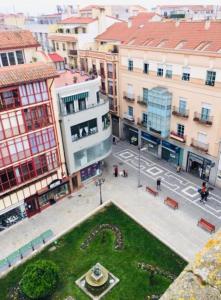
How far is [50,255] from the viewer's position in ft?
83.8

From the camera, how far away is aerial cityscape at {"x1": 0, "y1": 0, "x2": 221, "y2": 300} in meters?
23.6

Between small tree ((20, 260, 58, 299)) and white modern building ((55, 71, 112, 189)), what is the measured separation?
42.4ft

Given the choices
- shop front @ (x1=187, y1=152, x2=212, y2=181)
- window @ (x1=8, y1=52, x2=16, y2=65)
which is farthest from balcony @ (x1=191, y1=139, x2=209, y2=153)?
window @ (x1=8, y1=52, x2=16, y2=65)

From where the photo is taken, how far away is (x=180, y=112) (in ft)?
113

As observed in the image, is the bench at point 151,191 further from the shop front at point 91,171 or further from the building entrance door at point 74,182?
the building entrance door at point 74,182

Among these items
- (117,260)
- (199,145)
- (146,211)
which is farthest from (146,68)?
(117,260)

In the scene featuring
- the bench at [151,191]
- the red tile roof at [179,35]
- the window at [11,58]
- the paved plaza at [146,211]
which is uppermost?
the red tile roof at [179,35]

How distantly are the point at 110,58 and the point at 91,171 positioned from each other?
18.2m

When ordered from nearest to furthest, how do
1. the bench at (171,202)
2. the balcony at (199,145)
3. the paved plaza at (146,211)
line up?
the paved plaza at (146,211), the bench at (171,202), the balcony at (199,145)

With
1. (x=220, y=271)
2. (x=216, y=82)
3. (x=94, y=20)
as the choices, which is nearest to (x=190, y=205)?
(x=216, y=82)

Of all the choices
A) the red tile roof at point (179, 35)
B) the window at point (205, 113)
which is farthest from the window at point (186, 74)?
the window at point (205, 113)

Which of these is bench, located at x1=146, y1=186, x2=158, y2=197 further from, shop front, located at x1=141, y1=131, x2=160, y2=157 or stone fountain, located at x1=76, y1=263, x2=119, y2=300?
stone fountain, located at x1=76, y1=263, x2=119, y2=300

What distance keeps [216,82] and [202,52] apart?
142 inches

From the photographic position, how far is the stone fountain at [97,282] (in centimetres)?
2161
